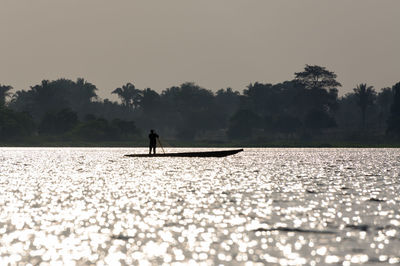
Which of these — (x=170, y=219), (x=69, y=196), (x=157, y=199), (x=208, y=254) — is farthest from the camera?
(x=69, y=196)

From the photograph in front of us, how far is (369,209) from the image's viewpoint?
105ft

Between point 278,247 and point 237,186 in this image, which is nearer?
point 278,247

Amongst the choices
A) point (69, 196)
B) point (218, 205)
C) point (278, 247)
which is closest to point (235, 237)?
point (278, 247)

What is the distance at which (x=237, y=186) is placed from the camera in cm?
4791

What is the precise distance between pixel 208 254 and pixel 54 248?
495cm

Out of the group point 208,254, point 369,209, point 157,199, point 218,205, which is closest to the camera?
point 208,254

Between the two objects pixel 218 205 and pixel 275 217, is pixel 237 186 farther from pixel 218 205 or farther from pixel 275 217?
pixel 275 217

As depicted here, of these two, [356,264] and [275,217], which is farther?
[275,217]

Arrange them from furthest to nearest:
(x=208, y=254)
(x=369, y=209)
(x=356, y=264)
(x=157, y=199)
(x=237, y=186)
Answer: (x=237, y=186), (x=157, y=199), (x=369, y=209), (x=208, y=254), (x=356, y=264)

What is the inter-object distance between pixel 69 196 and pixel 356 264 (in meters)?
24.9

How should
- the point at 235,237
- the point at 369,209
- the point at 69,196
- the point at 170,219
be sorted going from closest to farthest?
1. the point at 235,237
2. the point at 170,219
3. the point at 369,209
4. the point at 69,196

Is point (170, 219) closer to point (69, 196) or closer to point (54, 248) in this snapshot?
point (54, 248)

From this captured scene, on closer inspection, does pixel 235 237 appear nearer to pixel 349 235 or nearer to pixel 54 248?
pixel 349 235

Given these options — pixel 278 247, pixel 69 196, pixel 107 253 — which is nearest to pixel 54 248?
pixel 107 253
